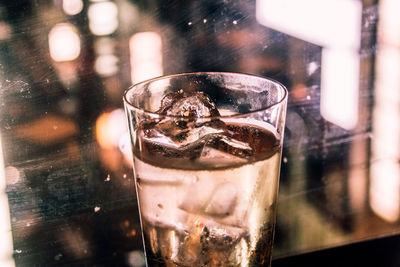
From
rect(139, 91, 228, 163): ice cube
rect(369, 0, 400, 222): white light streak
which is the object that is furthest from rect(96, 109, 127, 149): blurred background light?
rect(369, 0, 400, 222): white light streak

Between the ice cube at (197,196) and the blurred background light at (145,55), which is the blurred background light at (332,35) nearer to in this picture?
the blurred background light at (145,55)

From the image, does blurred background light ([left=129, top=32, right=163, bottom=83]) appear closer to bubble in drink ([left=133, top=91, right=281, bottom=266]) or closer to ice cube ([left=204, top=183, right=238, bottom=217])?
bubble in drink ([left=133, top=91, right=281, bottom=266])

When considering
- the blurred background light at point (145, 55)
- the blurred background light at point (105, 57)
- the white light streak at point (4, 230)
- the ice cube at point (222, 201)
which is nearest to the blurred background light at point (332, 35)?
the blurred background light at point (145, 55)

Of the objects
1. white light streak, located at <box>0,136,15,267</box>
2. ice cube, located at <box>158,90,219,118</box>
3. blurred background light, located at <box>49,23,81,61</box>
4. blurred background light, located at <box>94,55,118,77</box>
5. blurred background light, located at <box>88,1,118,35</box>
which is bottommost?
white light streak, located at <box>0,136,15,267</box>

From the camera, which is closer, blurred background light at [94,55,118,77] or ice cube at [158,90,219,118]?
ice cube at [158,90,219,118]

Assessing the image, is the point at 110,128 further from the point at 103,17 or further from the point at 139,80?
the point at 103,17

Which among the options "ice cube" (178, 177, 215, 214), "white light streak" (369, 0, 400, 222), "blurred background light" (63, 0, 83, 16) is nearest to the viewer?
"ice cube" (178, 177, 215, 214)

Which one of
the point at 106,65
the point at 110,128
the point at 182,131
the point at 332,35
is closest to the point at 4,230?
the point at 110,128
